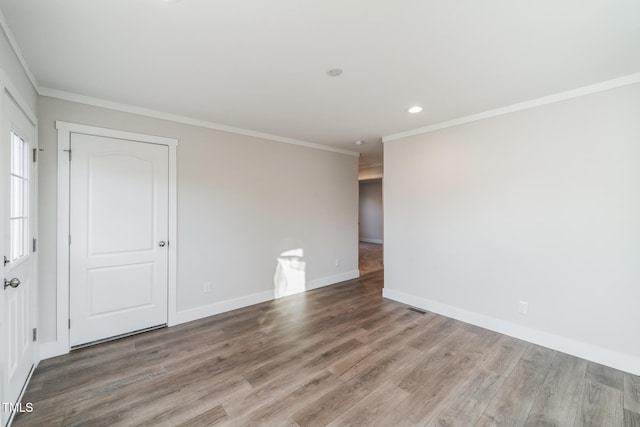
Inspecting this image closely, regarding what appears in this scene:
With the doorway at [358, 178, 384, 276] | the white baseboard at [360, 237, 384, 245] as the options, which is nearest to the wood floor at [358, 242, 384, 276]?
the white baseboard at [360, 237, 384, 245]

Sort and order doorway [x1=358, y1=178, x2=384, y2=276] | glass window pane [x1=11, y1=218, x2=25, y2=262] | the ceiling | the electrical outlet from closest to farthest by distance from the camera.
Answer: the ceiling → glass window pane [x1=11, y1=218, x2=25, y2=262] → the electrical outlet → doorway [x1=358, y1=178, x2=384, y2=276]

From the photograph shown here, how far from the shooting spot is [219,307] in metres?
3.61

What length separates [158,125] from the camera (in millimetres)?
3141

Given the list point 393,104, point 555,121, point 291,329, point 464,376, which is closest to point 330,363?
point 291,329

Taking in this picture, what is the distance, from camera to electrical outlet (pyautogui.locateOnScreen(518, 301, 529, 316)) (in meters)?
2.89

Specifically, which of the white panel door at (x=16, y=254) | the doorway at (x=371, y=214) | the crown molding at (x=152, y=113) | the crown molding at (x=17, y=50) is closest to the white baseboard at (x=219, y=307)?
the white panel door at (x=16, y=254)

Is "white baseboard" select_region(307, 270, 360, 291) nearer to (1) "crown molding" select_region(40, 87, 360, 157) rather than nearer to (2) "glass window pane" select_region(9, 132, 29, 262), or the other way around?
(1) "crown molding" select_region(40, 87, 360, 157)

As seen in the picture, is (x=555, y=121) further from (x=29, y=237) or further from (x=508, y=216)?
(x=29, y=237)

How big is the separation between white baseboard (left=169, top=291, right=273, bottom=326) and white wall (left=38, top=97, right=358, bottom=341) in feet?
0.08

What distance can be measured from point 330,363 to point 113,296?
238 centimetres

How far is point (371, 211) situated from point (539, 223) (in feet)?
26.2

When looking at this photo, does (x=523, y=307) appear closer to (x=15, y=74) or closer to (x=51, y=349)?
(x=51, y=349)

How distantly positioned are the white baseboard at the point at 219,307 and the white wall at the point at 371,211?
7072mm

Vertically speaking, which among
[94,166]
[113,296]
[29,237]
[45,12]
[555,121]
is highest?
[45,12]
